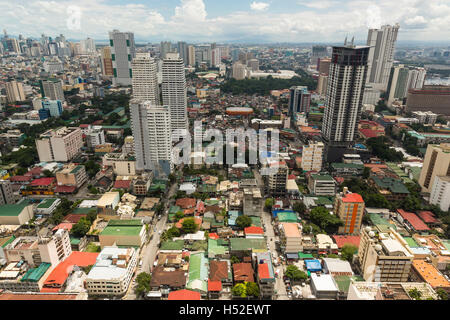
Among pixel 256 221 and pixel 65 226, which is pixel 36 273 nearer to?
pixel 65 226

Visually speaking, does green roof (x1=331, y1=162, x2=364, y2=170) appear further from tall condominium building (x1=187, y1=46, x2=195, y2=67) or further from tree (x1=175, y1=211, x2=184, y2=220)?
tall condominium building (x1=187, y1=46, x2=195, y2=67)

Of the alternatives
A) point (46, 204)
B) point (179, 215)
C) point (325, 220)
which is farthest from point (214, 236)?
point (46, 204)

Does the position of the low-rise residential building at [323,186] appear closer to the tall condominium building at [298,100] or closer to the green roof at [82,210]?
the green roof at [82,210]

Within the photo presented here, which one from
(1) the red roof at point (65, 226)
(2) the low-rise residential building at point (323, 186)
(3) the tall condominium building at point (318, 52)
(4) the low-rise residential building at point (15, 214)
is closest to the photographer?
(1) the red roof at point (65, 226)

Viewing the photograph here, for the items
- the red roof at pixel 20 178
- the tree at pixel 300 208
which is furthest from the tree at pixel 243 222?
the red roof at pixel 20 178

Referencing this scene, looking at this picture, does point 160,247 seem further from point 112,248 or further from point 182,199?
point 182,199
